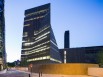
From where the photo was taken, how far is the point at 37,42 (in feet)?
650

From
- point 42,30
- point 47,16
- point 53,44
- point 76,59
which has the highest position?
point 47,16

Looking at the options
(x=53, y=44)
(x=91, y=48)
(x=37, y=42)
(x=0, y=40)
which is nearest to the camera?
(x=0, y=40)

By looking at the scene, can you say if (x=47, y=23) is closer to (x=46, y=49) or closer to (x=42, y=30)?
(x=42, y=30)

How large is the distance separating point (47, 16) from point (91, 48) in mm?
46797

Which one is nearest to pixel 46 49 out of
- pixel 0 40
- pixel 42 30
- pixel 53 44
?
pixel 53 44

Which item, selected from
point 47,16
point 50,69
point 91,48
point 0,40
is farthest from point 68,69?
point 47,16

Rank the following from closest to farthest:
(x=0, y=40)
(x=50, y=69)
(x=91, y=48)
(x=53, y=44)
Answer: (x=50, y=69), (x=0, y=40), (x=91, y=48), (x=53, y=44)

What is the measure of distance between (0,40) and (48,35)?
202ft

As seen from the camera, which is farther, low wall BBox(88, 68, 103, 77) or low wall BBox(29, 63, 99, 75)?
low wall BBox(29, 63, 99, 75)

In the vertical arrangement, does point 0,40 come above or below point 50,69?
above

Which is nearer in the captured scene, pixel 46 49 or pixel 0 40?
pixel 0 40

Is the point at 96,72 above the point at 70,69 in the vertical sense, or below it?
above

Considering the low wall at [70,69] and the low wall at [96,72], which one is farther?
the low wall at [70,69]

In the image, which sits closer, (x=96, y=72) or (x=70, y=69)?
(x=96, y=72)
